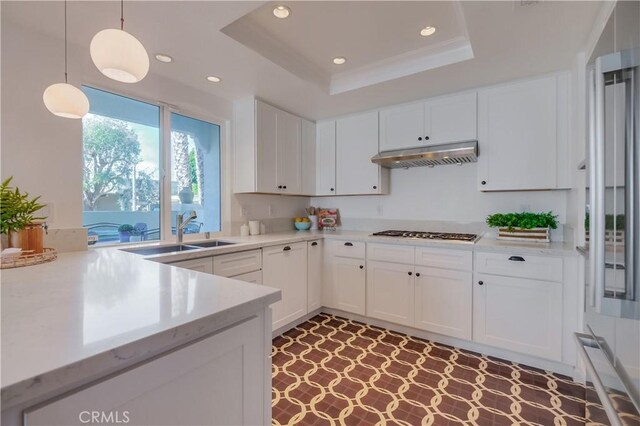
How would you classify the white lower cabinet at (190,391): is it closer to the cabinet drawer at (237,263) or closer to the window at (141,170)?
the cabinet drawer at (237,263)

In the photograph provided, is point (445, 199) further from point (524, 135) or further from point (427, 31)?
point (427, 31)

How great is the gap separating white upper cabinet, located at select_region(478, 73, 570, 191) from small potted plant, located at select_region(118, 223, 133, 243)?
2.99m

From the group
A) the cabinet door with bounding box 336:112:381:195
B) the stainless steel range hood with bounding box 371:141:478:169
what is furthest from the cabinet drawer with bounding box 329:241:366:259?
the stainless steel range hood with bounding box 371:141:478:169

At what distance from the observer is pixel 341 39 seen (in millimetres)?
2121


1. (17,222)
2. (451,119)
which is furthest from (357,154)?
(17,222)

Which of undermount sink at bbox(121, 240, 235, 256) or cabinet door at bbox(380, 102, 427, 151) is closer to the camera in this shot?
undermount sink at bbox(121, 240, 235, 256)

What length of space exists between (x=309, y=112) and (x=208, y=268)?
2042 millimetres

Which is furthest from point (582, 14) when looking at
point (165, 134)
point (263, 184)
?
point (165, 134)

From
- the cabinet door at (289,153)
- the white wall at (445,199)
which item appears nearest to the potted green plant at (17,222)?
the cabinet door at (289,153)

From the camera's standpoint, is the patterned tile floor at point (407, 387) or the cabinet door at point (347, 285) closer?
the patterned tile floor at point (407, 387)

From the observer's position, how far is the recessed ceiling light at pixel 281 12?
177 centimetres

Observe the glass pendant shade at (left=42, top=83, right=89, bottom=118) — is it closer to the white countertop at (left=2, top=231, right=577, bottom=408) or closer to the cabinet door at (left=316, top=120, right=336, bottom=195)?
the white countertop at (left=2, top=231, right=577, bottom=408)

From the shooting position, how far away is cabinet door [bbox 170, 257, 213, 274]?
77.7 inches

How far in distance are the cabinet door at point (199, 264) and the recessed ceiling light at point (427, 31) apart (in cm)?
218
